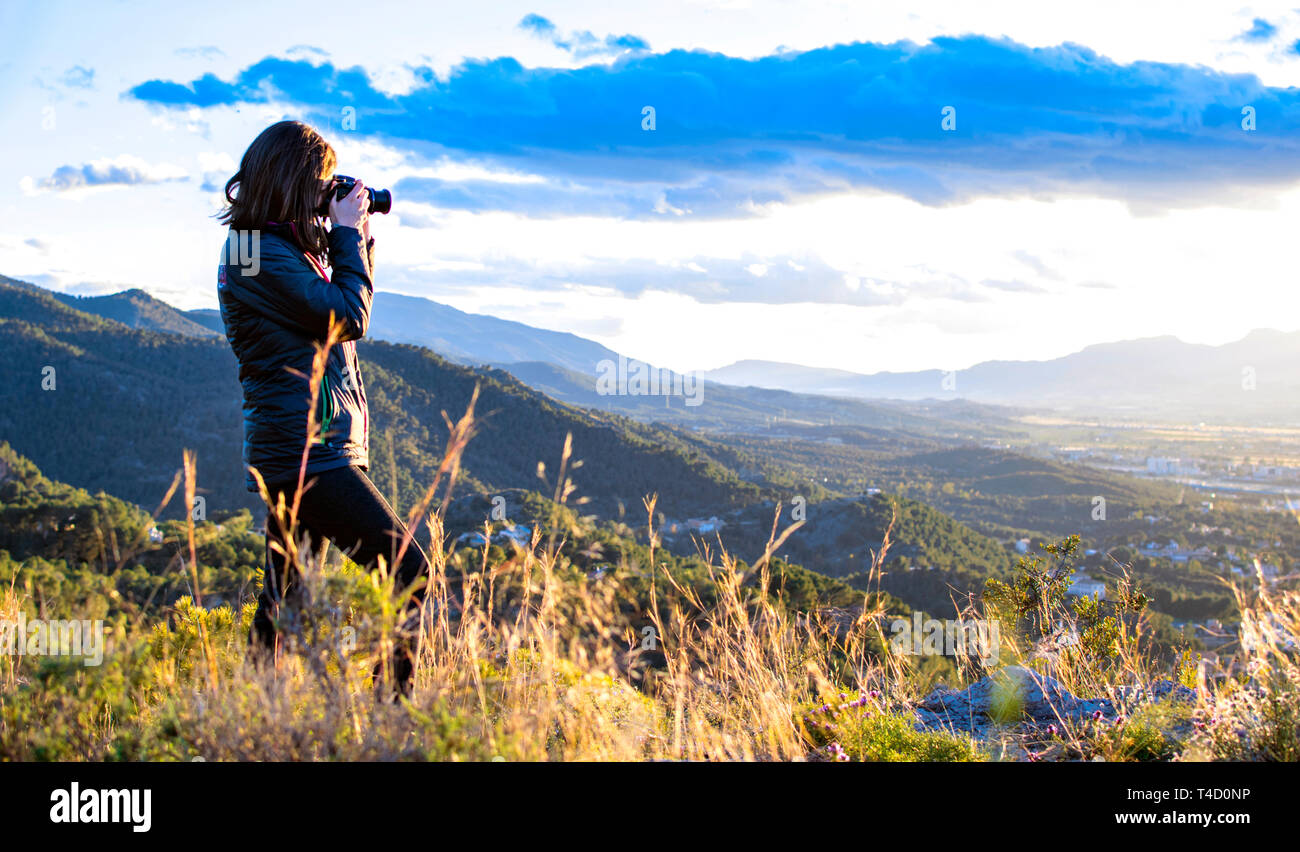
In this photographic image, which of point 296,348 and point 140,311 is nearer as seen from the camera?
point 296,348

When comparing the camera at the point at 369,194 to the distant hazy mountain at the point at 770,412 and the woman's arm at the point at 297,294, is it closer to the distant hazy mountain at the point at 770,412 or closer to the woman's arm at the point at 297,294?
the woman's arm at the point at 297,294

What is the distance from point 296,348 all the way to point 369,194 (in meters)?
0.58

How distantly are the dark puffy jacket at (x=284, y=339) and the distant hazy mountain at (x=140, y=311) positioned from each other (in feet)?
304

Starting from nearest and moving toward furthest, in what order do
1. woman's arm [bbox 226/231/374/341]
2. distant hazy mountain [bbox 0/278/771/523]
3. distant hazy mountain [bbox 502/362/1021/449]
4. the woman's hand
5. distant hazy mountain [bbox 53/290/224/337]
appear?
woman's arm [bbox 226/231/374/341], the woman's hand, distant hazy mountain [bbox 0/278/771/523], distant hazy mountain [bbox 53/290/224/337], distant hazy mountain [bbox 502/362/1021/449]

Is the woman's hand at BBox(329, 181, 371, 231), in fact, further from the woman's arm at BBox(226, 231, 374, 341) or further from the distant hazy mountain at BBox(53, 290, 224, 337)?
the distant hazy mountain at BBox(53, 290, 224, 337)

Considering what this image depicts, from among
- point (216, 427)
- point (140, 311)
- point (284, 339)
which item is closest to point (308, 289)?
point (284, 339)

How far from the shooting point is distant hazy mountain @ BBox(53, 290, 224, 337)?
82500mm

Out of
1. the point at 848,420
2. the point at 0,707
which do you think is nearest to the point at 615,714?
the point at 0,707

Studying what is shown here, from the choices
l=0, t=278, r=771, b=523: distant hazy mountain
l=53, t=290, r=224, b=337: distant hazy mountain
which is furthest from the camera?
l=53, t=290, r=224, b=337: distant hazy mountain

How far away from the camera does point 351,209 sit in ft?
7.06

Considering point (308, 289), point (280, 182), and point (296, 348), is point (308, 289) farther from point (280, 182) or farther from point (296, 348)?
point (280, 182)
